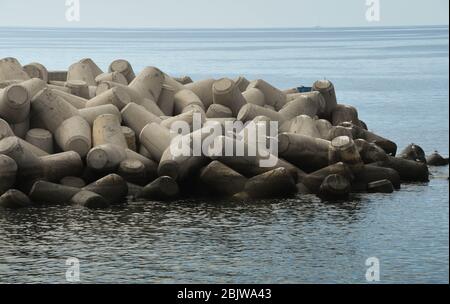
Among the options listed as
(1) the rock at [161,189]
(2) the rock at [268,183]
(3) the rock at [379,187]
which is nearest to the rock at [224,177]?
(2) the rock at [268,183]

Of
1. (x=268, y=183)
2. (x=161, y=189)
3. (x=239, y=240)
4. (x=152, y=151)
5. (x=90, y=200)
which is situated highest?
(x=152, y=151)

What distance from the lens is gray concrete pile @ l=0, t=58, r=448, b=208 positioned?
79.4 ft

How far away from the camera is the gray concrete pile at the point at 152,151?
24188 millimetres

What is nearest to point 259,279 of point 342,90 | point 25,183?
point 25,183

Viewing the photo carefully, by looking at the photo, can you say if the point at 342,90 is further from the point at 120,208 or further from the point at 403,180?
the point at 120,208

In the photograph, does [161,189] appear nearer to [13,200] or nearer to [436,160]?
[13,200]

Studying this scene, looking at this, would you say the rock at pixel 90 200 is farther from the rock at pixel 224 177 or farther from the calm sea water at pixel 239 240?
the rock at pixel 224 177

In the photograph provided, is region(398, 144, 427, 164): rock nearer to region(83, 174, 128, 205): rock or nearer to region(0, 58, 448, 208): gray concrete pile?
region(0, 58, 448, 208): gray concrete pile

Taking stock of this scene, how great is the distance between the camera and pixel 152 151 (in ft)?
83.9

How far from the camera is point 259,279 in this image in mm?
19359

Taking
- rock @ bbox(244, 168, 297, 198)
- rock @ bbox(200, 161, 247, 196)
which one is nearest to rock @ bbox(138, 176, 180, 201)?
rock @ bbox(200, 161, 247, 196)

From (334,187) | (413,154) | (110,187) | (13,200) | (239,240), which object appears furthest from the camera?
(413,154)

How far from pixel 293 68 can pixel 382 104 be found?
105 ft

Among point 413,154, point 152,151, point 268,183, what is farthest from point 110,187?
point 413,154
